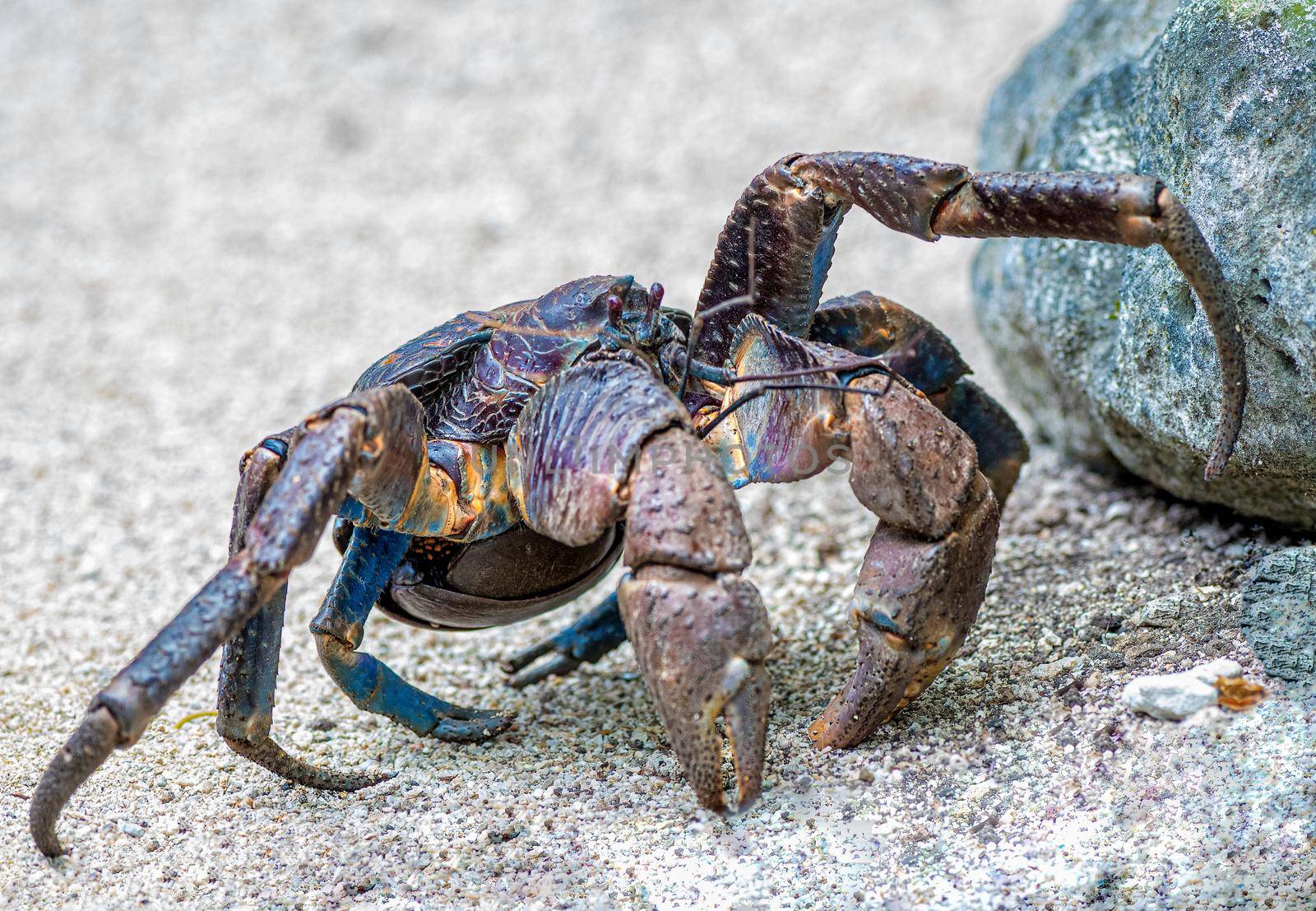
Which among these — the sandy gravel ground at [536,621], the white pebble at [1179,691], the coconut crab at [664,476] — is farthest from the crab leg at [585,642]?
the white pebble at [1179,691]

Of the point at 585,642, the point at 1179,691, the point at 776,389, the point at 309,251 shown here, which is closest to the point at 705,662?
the point at 776,389

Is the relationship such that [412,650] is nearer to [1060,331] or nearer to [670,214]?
[1060,331]

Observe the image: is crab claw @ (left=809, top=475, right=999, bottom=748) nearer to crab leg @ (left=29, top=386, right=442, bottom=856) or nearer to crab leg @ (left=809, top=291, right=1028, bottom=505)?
crab leg @ (left=809, top=291, right=1028, bottom=505)

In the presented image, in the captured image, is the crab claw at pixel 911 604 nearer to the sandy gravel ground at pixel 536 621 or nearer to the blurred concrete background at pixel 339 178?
the sandy gravel ground at pixel 536 621

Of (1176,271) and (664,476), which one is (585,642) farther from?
(1176,271)

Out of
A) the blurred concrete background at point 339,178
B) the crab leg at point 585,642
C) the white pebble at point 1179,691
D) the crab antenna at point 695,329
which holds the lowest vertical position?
the white pebble at point 1179,691
